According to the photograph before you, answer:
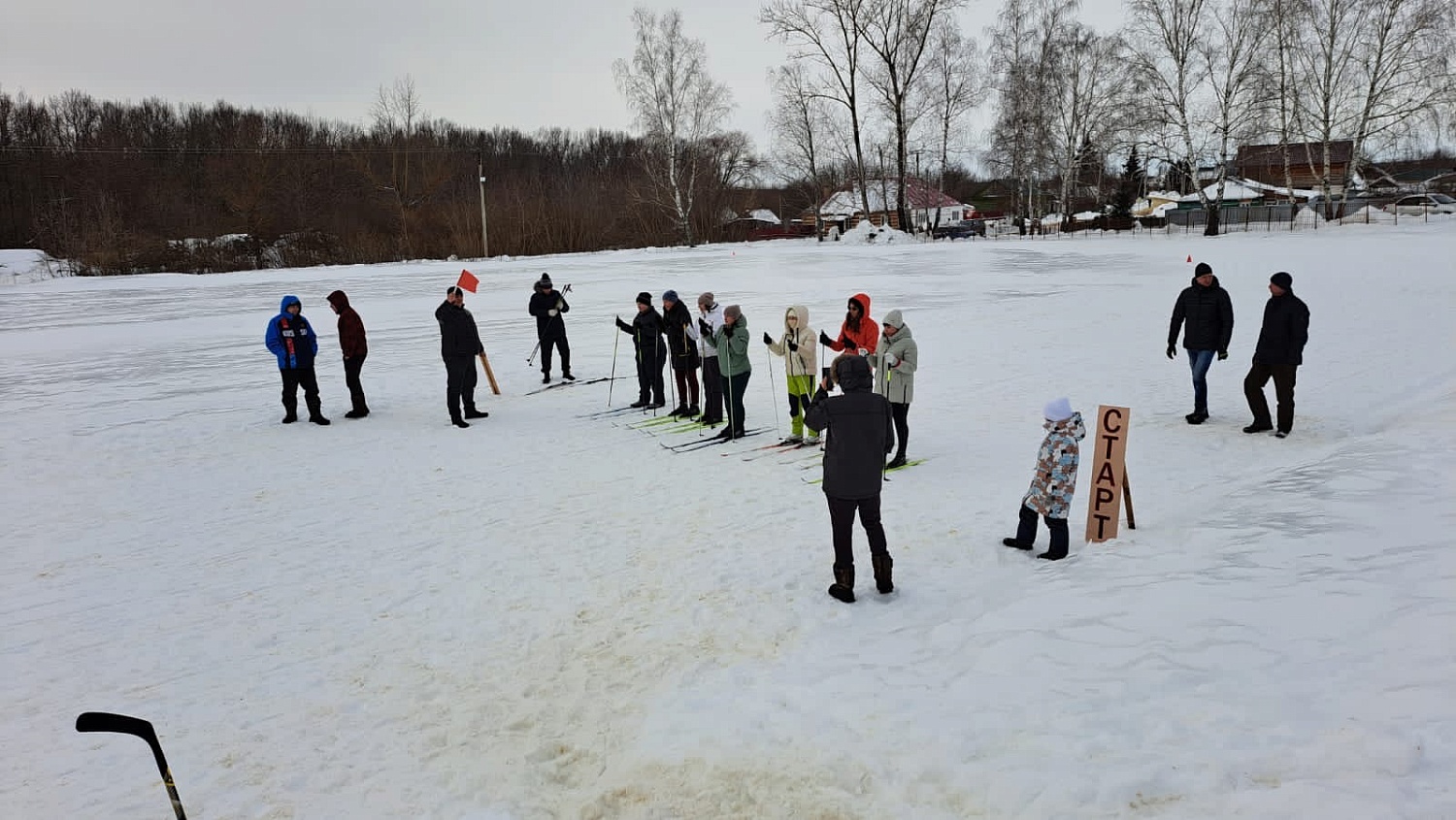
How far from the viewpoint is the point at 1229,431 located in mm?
9562

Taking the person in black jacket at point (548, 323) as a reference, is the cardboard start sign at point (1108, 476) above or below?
below

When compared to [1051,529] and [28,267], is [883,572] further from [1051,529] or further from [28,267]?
[28,267]

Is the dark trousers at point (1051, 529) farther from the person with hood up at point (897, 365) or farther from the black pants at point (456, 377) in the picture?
the black pants at point (456, 377)

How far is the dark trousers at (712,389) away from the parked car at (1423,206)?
133 feet

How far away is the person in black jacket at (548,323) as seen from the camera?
14.1 metres

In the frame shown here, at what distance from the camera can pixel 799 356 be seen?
9.69 metres

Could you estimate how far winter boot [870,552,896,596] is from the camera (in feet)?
19.2

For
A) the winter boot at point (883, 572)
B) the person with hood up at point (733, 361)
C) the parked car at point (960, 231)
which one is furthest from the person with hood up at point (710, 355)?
the parked car at point (960, 231)

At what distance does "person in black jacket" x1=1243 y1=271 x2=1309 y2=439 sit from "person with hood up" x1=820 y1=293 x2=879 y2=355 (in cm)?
420

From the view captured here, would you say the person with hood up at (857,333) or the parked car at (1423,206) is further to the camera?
the parked car at (1423,206)

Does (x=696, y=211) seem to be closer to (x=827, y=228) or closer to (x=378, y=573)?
(x=827, y=228)

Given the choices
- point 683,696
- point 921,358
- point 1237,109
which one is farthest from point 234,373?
point 1237,109

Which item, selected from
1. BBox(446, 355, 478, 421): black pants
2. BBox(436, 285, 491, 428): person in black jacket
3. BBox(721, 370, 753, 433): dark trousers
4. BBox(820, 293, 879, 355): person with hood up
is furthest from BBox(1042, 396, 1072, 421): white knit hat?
BBox(446, 355, 478, 421): black pants

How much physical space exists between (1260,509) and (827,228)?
76449 millimetres
